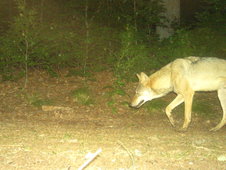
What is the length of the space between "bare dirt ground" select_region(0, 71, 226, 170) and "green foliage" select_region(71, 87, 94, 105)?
13 cm

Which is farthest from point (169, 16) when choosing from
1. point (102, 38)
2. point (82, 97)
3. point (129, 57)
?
point (82, 97)

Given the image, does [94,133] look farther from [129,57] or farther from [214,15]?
[214,15]

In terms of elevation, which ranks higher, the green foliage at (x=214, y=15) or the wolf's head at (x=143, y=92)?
the green foliage at (x=214, y=15)

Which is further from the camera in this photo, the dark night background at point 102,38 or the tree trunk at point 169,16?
the tree trunk at point 169,16

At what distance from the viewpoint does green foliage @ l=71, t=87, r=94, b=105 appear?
27.9ft

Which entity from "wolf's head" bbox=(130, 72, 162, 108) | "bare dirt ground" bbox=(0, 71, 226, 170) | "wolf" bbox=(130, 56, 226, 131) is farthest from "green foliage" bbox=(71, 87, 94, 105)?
"wolf" bbox=(130, 56, 226, 131)

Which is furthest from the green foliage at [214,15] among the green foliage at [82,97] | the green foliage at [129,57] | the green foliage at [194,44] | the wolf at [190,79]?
the green foliage at [82,97]

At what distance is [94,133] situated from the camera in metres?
5.95

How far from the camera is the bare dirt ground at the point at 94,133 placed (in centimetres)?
411

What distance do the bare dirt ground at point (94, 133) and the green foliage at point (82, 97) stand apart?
13cm

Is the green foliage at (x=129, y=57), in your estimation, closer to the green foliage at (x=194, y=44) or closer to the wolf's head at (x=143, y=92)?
the green foliage at (x=194, y=44)

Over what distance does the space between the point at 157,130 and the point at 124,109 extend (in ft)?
6.68

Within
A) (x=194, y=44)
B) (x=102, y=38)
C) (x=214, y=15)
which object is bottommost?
(x=194, y=44)

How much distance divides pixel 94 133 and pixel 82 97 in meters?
2.73
